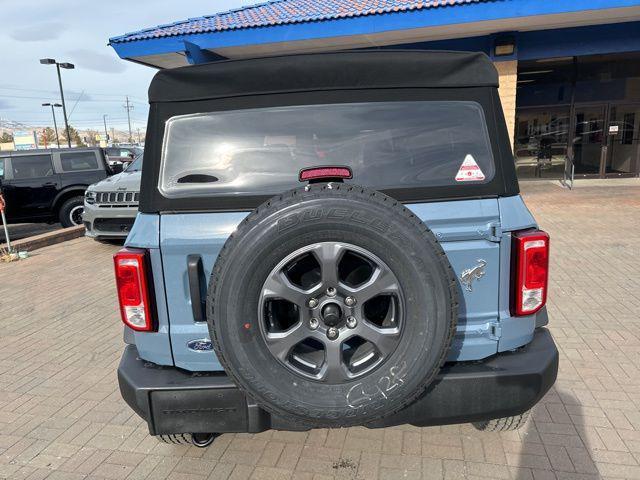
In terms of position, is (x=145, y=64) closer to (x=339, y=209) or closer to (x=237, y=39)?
(x=237, y=39)

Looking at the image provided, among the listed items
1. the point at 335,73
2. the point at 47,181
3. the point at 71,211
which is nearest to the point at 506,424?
the point at 335,73

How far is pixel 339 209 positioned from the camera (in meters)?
1.86

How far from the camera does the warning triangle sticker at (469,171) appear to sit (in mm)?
2186

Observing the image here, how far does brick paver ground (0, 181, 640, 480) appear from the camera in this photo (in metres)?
2.60

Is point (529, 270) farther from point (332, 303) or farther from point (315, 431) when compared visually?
point (315, 431)

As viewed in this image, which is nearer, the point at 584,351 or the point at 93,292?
the point at 584,351

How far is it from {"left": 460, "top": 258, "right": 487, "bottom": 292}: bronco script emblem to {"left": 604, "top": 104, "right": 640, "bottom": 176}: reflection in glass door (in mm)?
15245

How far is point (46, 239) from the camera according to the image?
893 centimetres

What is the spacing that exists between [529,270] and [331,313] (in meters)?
0.99

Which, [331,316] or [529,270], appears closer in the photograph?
[331,316]

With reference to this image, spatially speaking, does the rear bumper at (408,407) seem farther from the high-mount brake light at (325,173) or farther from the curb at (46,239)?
the curb at (46,239)

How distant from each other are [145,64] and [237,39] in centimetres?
369

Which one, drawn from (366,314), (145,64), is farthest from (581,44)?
(366,314)

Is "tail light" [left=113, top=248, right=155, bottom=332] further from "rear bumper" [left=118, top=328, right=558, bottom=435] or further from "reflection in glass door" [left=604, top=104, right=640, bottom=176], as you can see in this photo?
"reflection in glass door" [left=604, top=104, right=640, bottom=176]
